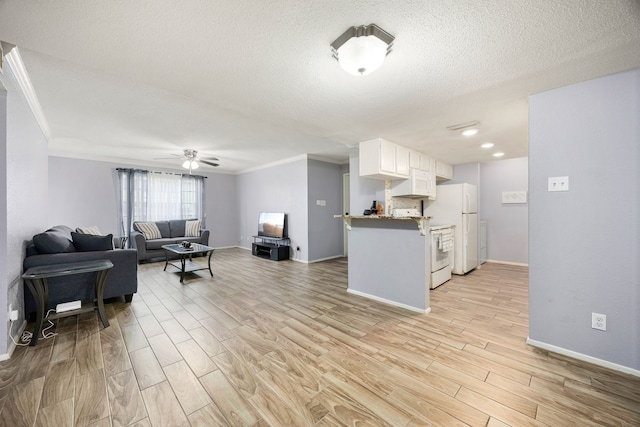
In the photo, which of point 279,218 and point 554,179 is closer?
point 554,179

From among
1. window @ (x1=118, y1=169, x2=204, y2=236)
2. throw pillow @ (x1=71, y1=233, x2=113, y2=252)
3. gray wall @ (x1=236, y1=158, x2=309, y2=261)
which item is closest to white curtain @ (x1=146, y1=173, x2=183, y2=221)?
window @ (x1=118, y1=169, x2=204, y2=236)

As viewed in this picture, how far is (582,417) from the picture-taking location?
144 cm

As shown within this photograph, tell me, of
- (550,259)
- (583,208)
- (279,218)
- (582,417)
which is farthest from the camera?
(279,218)

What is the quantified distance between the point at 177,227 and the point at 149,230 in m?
0.69

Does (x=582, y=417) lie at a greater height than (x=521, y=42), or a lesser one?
lesser

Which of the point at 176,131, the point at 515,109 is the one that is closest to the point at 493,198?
the point at 515,109

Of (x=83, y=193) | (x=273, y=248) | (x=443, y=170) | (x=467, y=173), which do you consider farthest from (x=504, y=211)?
(x=83, y=193)

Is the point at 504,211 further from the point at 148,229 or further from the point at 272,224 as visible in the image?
the point at 148,229

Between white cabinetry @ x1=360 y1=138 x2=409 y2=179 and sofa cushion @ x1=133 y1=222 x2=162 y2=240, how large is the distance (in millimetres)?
5560

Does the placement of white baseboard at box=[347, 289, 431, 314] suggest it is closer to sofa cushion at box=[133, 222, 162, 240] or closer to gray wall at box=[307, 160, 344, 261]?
gray wall at box=[307, 160, 344, 261]

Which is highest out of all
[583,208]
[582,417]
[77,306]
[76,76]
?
[76,76]

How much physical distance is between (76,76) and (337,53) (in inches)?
96.1

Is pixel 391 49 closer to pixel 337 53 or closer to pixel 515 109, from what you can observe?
pixel 337 53

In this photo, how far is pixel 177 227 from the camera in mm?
6668
